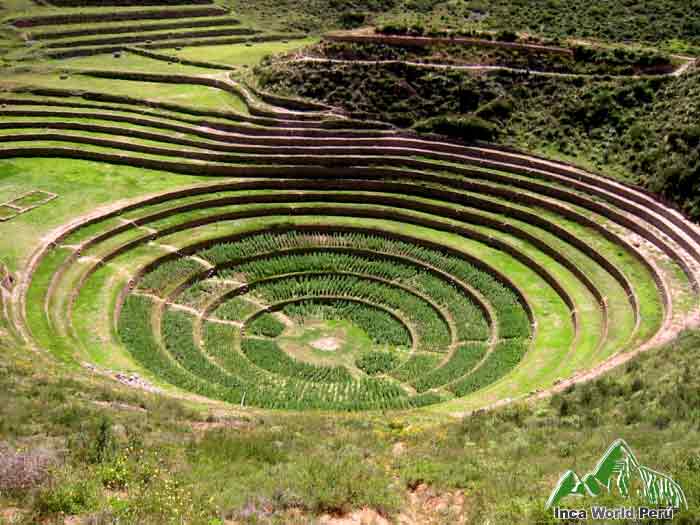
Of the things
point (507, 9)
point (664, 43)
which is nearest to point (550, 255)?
point (664, 43)

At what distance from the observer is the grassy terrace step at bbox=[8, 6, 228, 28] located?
7744cm

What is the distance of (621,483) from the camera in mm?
15125

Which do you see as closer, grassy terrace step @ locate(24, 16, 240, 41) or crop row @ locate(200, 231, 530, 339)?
crop row @ locate(200, 231, 530, 339)

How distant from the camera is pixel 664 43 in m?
55.6

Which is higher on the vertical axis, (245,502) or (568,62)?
(568,62)

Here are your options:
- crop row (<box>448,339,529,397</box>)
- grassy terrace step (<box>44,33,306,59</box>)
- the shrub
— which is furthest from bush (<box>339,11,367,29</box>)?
the shrub

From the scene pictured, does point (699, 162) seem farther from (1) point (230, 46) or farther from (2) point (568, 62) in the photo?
(1) point (230, 46)

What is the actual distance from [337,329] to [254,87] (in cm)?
2765

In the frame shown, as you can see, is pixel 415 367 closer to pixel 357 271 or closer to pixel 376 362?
pixel 376 362

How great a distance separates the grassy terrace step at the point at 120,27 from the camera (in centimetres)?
7512

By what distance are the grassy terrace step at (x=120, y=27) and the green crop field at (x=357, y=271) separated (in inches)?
285

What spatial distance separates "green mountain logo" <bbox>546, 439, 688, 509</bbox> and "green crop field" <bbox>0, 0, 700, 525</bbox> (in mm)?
221

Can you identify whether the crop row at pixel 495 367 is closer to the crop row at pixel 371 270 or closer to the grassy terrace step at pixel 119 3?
the crop row at pixel 371 270

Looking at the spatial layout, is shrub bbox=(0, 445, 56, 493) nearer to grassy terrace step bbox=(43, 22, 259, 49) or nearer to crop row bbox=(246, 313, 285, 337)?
crop row bbox=(246, 313, 285, 337)
